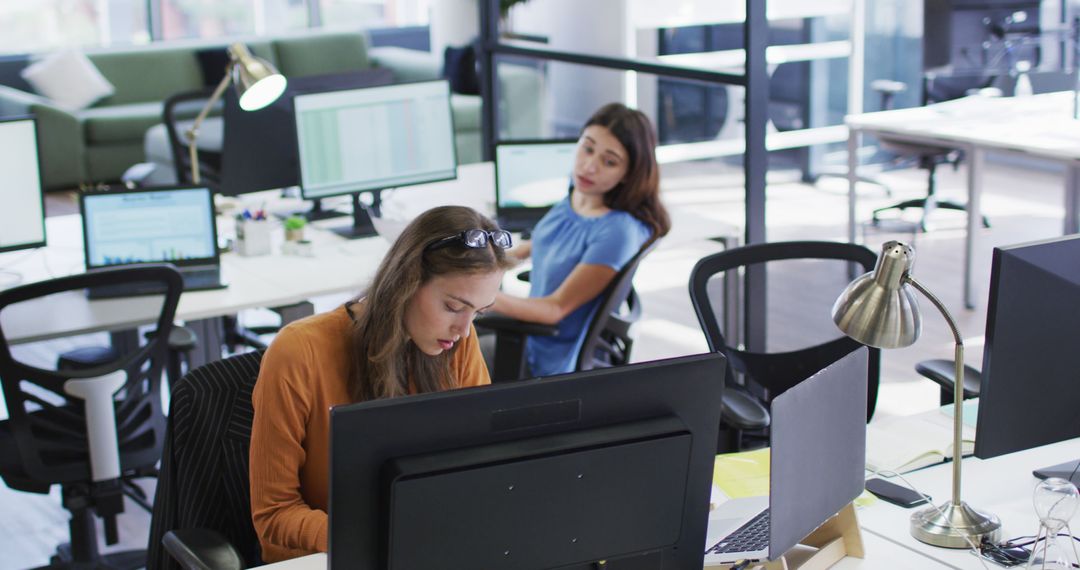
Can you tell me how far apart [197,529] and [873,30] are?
657 cm

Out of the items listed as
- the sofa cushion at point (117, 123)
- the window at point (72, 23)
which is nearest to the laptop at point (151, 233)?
the sofa cushion at point (117, 123)

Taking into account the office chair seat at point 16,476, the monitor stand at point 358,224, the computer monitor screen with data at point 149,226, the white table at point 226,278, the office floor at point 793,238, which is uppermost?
the computer monitor screen with data at point 149,226

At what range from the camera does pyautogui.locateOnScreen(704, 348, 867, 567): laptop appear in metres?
1.64

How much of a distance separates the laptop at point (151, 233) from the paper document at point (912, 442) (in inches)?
75.3

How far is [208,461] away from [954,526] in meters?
1.22

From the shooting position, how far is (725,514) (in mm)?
1989

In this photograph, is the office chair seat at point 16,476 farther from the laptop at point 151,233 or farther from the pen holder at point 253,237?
the pen holder at point 253,237

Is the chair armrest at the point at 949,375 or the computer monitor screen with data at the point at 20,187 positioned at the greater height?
the computer monitor screen with data at the point at 20,187

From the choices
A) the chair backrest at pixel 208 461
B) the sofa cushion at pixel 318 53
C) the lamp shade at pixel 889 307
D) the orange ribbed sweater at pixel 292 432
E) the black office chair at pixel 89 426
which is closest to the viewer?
the lamp shade at pixel 889 307

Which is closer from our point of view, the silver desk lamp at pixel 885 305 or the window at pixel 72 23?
the silver desk lamp at pixel 885 305

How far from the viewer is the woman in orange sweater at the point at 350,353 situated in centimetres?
194

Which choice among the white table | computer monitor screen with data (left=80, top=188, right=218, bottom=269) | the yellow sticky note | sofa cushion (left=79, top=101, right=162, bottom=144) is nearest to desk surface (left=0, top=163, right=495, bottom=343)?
the white table

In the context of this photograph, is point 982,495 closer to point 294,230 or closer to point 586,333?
point 586,333

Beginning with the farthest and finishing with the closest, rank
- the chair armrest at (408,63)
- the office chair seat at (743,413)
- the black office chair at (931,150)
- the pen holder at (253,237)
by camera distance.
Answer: the chair armrest at (408,63) < the black office chair at (931,150) < the pen holder at (253,237) < the office chair seat at (743,413)
